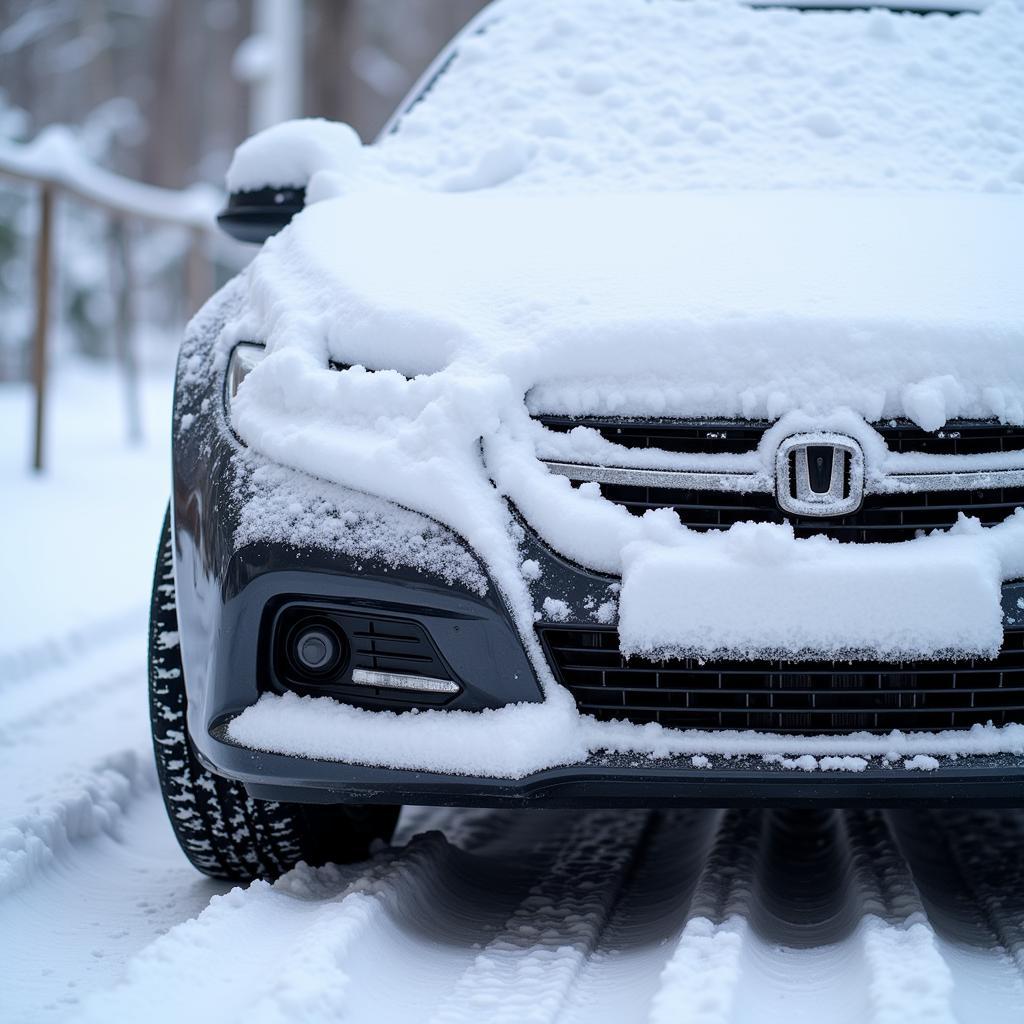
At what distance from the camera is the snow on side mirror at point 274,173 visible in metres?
2.97

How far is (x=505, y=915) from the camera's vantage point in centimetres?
241

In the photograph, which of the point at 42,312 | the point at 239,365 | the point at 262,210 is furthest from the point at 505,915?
the point at 42,312

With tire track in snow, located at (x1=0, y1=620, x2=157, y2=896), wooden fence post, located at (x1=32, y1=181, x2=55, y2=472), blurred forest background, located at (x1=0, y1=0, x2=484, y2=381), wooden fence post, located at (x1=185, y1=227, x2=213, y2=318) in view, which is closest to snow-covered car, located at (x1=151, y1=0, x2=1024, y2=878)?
tire track in snow, located at (x1=0, y1=620, x2=157, y2=896)

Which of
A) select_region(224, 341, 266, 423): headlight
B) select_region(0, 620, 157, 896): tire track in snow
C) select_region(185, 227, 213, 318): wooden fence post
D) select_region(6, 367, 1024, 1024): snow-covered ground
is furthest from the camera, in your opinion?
select_region(185, 227, 213, 318): wooden fence post

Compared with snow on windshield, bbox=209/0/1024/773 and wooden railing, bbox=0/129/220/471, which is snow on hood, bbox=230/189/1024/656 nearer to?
snow on windshield, bbox=209/0/1024/773

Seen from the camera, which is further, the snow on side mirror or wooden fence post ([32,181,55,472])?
wooden fence post ([32,181,55,472])

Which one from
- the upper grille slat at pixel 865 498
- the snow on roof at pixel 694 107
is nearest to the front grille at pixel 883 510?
the upper grille slat at pixel 865 498

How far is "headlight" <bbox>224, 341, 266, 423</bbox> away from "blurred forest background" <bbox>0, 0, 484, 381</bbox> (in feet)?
17.1

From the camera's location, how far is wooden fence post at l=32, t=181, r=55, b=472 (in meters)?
7.26

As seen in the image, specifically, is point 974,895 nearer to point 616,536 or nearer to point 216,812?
point 616,536

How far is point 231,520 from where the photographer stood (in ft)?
7.14

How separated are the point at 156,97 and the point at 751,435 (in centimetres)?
2811

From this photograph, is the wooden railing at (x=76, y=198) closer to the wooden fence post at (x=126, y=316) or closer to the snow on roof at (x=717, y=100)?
the wooden fence post at (x=126, y=316)

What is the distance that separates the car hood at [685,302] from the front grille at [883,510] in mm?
123
